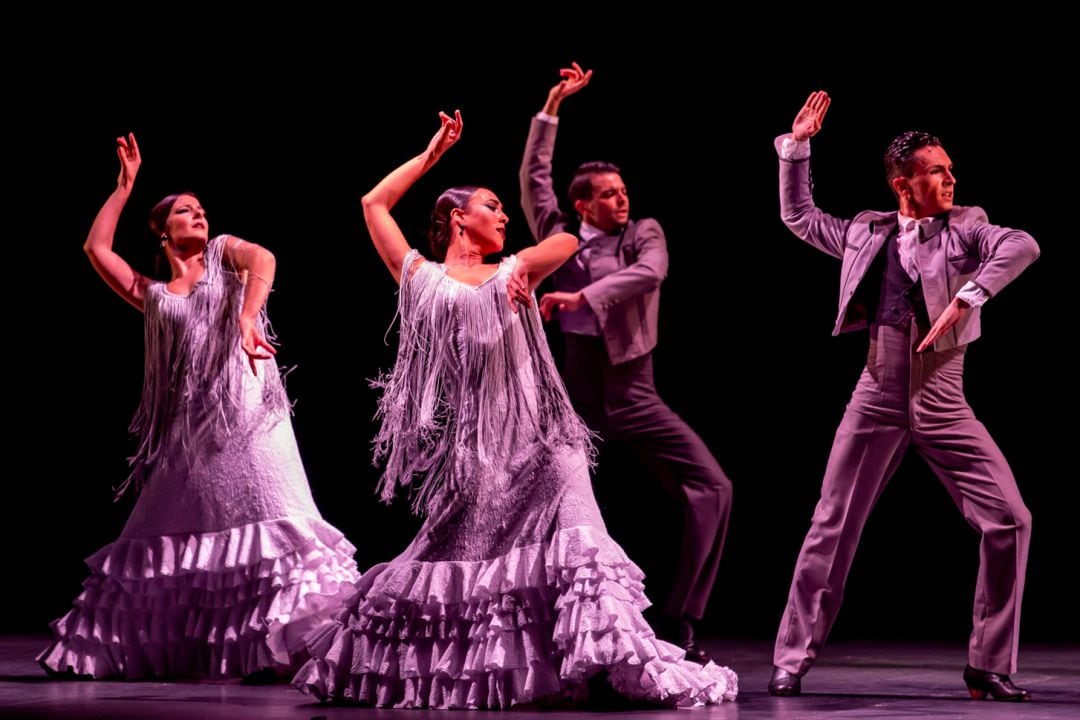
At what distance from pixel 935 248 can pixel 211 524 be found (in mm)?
2231

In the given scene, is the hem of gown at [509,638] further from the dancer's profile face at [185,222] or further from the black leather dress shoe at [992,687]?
the dancer's profile face at [185,222]

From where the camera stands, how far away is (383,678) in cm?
382

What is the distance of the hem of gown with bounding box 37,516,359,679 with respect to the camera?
14.5 feet

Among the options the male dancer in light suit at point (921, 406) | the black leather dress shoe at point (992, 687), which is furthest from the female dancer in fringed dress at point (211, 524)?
the black leather dress shoe at point (992, 687)

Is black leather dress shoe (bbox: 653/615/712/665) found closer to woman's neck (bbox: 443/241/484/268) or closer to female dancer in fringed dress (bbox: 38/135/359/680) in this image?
female dancer in fringed dress (bbox: 38/135/359/680)

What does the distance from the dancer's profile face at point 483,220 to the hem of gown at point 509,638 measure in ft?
2.73

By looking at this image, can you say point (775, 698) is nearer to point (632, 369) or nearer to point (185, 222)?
point (632, 369)

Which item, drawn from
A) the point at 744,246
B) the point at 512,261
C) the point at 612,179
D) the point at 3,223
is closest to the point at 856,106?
the point at 744,246

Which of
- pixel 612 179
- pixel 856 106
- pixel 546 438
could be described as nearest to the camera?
pixel 546 438

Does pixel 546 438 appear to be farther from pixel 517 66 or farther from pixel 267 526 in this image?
pixel 517 66

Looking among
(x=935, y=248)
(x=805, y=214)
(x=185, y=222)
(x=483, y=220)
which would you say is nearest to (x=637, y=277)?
(x=805, y=214)

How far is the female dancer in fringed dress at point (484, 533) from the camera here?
12.1ft

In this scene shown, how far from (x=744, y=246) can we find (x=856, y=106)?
2.34 feet

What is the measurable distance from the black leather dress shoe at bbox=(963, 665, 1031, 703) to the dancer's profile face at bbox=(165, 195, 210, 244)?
8.62ft
